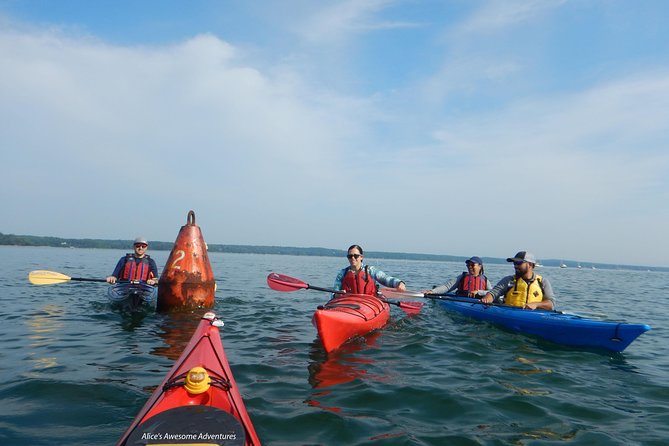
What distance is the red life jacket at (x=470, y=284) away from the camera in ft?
37.9

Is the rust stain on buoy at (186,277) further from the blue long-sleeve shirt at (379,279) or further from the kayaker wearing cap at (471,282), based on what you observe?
the kayaker wearing cap at (471,282)

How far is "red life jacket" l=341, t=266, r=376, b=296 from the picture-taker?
8.70 meters

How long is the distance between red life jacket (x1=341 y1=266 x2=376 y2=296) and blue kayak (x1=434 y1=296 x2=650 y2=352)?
267 centimetres

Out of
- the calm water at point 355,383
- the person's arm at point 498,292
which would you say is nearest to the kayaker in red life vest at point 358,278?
the calm water at point 355,383

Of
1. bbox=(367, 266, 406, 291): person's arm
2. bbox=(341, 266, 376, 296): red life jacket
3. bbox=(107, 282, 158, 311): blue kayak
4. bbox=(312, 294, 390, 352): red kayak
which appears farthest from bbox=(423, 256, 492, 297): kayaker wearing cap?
bbox=(107, 282, 158, 311): blue kayak

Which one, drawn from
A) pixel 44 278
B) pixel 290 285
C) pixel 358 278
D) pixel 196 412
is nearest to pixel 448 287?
pixel 358 278

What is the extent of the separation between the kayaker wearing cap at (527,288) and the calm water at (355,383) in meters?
0.84

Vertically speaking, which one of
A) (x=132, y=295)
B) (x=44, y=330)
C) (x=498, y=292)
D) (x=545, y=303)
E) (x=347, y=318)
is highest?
(x=498, y=292)

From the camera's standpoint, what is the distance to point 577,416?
438cm

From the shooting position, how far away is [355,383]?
5145 mm

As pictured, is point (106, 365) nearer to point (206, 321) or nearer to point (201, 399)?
point (206, 321)

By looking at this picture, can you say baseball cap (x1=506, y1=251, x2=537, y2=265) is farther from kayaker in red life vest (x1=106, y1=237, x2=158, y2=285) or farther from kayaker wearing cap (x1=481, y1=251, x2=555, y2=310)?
kayaker in red life vest (x1=106, y1=237, x2=158, y2=285)

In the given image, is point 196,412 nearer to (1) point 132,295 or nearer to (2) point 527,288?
(1) point 132,295

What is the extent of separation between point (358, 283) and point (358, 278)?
0.34ft
